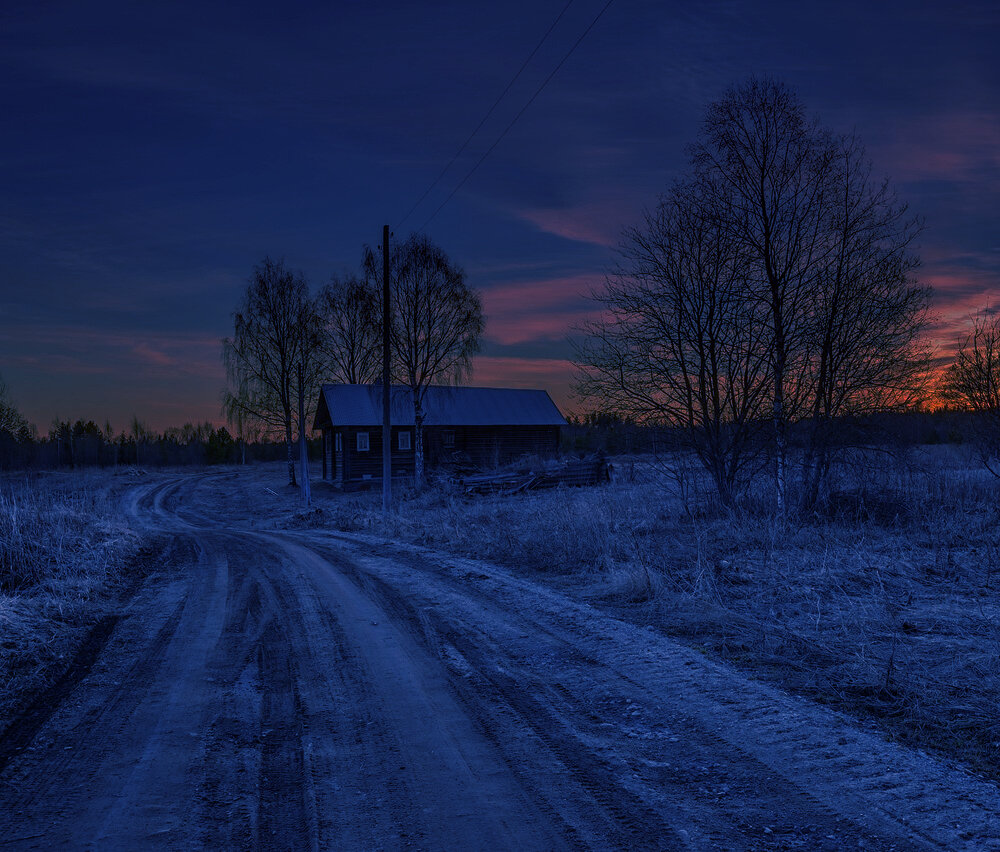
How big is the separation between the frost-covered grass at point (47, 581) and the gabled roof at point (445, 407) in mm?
21956

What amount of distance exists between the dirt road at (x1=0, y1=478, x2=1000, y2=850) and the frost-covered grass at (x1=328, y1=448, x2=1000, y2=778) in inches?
20.8

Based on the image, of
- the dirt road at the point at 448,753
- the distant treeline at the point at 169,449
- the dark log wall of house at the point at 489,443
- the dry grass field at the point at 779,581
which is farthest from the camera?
the distant treeline at the point at 169,449

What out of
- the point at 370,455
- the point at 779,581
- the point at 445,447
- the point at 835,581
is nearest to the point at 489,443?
the point at 445,447

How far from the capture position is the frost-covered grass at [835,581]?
4.69 m

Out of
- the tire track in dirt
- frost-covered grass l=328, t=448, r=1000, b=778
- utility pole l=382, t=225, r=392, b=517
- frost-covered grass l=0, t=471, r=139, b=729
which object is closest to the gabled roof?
utility pole l=382, t=225, r=392, b=517

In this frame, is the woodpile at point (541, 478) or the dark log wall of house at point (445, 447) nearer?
the woodpile at point (541, 478)

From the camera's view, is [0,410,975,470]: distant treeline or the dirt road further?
[0,410,975,470]: distant treeline

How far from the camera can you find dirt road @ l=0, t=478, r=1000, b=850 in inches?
121

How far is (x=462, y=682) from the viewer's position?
16.9ft

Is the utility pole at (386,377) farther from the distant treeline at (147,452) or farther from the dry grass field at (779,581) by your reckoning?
the distant treeline at (147,452)

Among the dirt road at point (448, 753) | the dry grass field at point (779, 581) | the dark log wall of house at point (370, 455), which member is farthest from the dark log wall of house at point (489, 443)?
the dirt road at point (448, 753)

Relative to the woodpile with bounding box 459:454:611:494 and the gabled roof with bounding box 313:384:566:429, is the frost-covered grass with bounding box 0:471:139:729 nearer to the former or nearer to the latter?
the woodpile with bounding box 459:454:611:494

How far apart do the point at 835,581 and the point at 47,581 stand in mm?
9899

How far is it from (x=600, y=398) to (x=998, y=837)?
12.3 m
